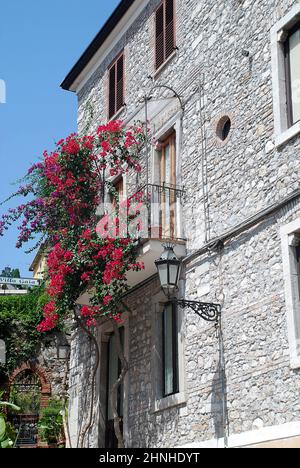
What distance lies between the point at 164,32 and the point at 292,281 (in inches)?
252

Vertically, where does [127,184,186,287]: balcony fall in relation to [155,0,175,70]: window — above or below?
below

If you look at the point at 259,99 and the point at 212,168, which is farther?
the point at 212,168

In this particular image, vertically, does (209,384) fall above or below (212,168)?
below

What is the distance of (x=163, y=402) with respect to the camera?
10.8 meters

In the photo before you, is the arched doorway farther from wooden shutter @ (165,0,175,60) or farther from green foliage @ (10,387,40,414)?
wooden shutter @ (165,0,175,60)

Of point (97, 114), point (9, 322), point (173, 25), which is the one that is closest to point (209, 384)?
point (173, 25)

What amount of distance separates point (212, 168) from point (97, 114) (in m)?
5.74

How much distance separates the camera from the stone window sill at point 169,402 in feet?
34.0

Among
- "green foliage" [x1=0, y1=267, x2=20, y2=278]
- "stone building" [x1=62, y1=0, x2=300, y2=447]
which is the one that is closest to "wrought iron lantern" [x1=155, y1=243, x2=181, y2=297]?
"stone building" [x1=62, y1=0, x2=300, y2=447]

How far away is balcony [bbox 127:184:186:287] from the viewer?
36.4 ft

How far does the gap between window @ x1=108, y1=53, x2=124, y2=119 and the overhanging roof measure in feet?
2.21

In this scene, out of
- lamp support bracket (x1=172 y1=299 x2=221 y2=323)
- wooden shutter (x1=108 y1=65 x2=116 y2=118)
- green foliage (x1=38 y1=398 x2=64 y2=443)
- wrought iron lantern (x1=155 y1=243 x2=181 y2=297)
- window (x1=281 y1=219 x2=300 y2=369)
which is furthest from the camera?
green foliage (x1=38 y1=398 x2=64 y2=443)

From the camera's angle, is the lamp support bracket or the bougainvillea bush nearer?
the lamp support bracket

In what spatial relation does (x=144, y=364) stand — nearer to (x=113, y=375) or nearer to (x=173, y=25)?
(x=113, y=375)
